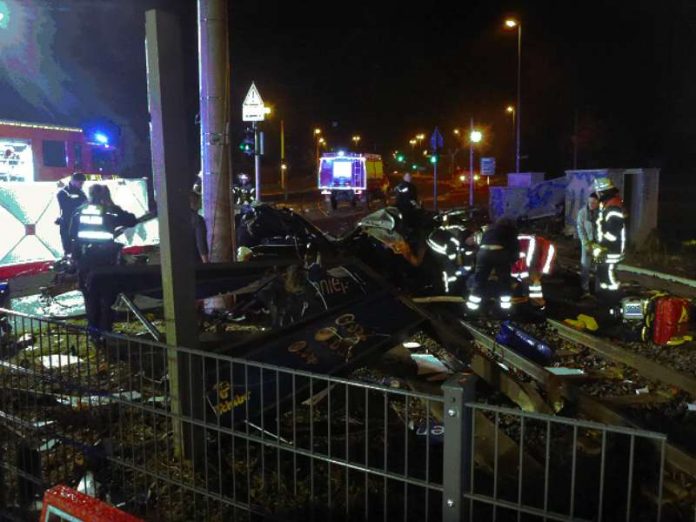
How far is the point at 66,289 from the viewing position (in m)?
10.9

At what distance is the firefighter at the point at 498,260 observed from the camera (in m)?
8.71

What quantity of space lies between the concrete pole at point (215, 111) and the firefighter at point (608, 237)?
17.3ft

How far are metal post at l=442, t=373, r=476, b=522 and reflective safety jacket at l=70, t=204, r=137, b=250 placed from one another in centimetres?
644

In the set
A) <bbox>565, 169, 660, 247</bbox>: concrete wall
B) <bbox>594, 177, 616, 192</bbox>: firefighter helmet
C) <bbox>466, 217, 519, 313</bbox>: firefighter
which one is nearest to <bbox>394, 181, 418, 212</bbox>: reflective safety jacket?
<bbox>466, 217, 519, 313</bbox>: firefighter

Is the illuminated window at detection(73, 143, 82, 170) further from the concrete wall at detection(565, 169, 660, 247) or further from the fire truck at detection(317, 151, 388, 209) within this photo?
the concrete wall at detection(565, 169, 660, 247)

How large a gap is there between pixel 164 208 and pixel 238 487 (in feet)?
5.59

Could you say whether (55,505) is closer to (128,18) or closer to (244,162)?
(128,18)

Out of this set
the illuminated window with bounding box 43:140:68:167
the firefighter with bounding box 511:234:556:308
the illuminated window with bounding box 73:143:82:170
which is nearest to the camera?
the firefighter with bounding box 511:234:556:308

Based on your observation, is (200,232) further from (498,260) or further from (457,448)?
(457,448)

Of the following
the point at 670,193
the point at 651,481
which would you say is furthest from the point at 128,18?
the point at 651,481

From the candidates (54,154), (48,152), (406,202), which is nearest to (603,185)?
(406,202)

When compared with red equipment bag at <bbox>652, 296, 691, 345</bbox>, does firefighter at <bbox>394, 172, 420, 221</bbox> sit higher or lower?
higher

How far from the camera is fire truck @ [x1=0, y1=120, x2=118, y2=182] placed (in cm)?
1962

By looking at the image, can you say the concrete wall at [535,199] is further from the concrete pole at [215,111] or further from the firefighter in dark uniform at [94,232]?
the firefighter in dark uniform at [94,232]
